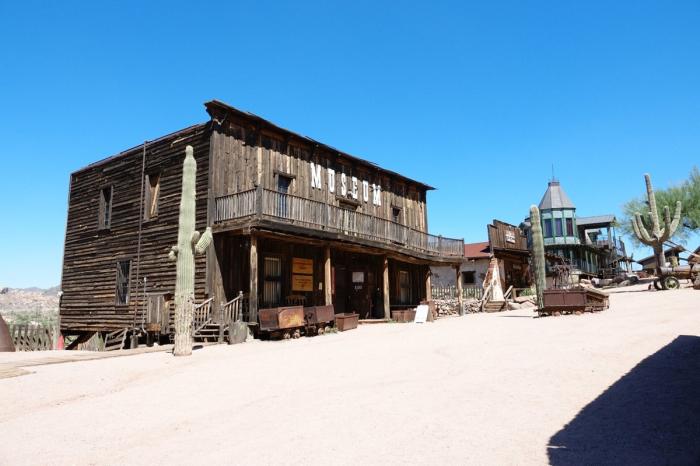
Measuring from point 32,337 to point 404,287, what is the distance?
656 inches

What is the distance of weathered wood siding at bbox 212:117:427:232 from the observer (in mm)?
16359

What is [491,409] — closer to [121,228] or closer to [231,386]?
[231,386]

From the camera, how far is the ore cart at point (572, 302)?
15891 mm

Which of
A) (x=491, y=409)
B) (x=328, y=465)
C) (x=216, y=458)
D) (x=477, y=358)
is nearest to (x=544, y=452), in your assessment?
(x=491, y=409)

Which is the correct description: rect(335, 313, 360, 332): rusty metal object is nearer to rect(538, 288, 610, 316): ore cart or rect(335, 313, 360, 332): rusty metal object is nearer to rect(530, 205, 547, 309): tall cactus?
rect(538, 288, 610, 316): ore cart

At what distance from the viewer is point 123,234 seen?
19.0 m

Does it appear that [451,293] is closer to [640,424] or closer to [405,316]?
[405,316]

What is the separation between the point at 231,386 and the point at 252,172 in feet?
35.3

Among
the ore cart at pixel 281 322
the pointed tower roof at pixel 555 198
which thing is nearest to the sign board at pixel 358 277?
the ore cart at pixel 281 322

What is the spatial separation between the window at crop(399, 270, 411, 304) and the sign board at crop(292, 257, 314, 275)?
6.67 metres

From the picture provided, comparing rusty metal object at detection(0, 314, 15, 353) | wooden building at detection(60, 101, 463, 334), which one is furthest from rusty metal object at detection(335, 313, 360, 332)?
rusty metal object at detection(0, 314, 15, 353)

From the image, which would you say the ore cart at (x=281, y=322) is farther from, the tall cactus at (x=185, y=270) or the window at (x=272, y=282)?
the tall cactus at (x=185, y=270)

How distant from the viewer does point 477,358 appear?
353 inches

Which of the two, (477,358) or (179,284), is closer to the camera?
(477,358)
